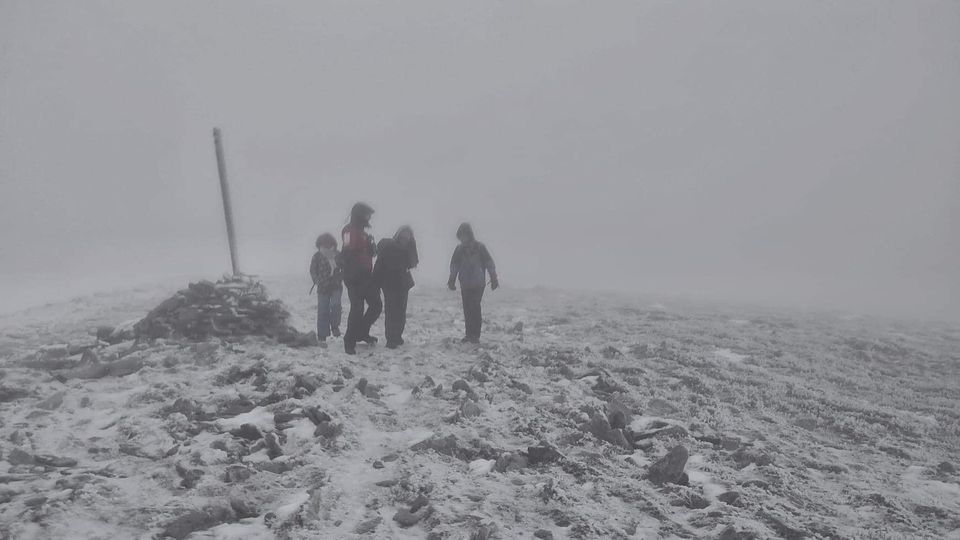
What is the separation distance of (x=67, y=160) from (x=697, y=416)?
13710 centimetres

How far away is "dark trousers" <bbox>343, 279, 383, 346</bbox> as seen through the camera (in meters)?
9.95

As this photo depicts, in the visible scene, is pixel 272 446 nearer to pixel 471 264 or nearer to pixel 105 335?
pixel 471 264

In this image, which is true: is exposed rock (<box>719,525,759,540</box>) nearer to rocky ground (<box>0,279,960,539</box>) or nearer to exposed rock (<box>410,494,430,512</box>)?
rocky ground (<box>0,279,960,539</box>)

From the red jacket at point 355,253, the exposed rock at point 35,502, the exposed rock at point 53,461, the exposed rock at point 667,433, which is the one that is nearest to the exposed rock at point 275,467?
the exposed rock at point 35,502

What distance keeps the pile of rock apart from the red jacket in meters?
1.46

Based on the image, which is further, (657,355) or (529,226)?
(529,226)

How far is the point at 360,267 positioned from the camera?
10312mm

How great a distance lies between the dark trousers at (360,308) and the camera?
32.6 ft

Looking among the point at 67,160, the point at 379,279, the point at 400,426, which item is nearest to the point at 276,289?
the point at 379,279

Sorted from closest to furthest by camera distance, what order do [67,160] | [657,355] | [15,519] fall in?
1. [15,519]
2. [657,355]
3. [67,160]

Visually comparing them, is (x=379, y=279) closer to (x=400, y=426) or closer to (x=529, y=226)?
(x=400, y=426)

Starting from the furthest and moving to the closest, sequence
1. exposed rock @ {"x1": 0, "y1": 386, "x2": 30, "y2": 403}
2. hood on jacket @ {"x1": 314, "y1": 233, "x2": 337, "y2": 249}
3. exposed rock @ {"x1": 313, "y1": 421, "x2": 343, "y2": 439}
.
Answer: hood on jacket @ {"x1": 314, "y1": 233, "x2": 337, "y2": 249} → exposed rock @ {"x1": 0, "y1": 386, "x2": 30, "y2": 403} → exposed rock @ {"x1": 313, "y1": 421, "x2": 343, "y2": 439}

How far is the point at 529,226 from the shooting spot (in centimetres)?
16400

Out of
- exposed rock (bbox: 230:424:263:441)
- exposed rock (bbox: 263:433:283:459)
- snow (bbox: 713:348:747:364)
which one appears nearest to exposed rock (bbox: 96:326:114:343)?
exposed rock (bbox: 230:424:263:441)
